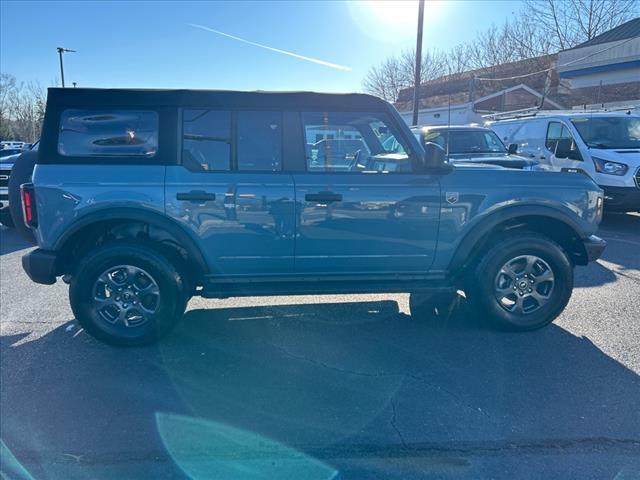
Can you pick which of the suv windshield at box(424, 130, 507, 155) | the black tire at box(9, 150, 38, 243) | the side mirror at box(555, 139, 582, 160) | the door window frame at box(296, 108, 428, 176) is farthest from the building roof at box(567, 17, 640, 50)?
the black tire at box(9, 150, 38, 243)

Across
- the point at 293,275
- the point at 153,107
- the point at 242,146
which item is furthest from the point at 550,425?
the point at 153,107

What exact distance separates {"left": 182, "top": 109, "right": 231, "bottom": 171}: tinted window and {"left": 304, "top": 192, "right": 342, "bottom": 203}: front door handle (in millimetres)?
695

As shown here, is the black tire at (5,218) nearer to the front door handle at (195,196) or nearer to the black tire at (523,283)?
the front door handle at (195,196)

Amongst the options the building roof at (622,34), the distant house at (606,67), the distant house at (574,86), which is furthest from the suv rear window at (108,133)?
the building roof at (622,34)

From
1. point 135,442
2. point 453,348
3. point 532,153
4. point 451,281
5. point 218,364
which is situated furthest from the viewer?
point 532,153

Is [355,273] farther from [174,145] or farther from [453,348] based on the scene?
[174,145]

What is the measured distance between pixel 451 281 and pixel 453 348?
60cm

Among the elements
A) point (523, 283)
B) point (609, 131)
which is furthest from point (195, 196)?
point (609, 131)

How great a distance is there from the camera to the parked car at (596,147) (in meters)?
8.50

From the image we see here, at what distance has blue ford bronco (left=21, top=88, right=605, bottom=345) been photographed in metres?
3.75

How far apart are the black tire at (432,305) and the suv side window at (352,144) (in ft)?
4.79

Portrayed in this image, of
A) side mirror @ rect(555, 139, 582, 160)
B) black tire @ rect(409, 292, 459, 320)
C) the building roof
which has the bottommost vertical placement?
black tire @ rect(409, 292, 459, 320)

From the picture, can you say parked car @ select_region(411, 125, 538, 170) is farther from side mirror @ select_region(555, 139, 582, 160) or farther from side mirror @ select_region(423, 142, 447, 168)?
side mirror @ select_region(423, 142, 447, 168)

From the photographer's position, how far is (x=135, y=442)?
2.73 m
